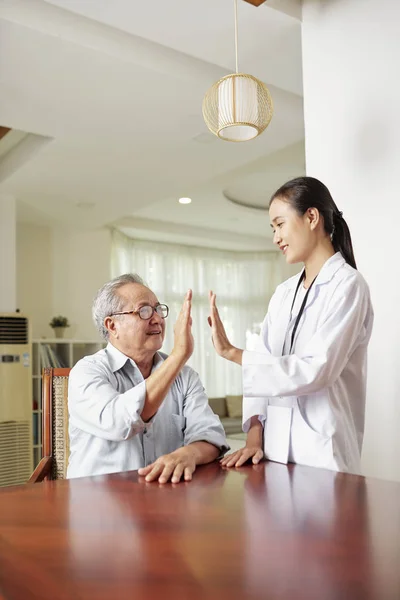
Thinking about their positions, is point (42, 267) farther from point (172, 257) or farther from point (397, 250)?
point (397, 250)

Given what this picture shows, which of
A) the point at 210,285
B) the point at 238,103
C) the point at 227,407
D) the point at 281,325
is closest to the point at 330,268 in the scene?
the point at 281,325

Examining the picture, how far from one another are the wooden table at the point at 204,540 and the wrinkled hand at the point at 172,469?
0.06 meters

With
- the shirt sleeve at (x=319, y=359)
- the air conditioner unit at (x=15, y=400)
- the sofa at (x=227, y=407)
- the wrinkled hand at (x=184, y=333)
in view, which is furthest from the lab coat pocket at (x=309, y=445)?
the sofa at (x=227, y=407)

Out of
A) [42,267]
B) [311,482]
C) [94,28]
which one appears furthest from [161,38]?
[42,267]

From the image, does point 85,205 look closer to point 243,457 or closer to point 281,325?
point 281,325

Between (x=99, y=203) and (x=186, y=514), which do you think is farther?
(x=99, y=203)

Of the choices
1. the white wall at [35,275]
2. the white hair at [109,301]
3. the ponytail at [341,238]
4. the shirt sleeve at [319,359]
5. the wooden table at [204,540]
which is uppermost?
the white wall at [35,275]

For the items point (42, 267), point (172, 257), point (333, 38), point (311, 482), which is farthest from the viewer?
point (172, 257)

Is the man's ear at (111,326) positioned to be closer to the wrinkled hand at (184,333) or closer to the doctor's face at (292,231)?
the wrinkled hand at (184,333)

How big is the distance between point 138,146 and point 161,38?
1610 mm

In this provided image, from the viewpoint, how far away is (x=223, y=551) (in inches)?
33.5

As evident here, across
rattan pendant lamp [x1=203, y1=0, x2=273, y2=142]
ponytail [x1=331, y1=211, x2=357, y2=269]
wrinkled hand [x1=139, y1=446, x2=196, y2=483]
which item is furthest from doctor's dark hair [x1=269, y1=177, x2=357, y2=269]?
rattan pendant lamp [x1=203, y1=0, x2=273, y2=142]

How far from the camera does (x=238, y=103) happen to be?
8.77 ft

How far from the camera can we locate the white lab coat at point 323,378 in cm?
153
